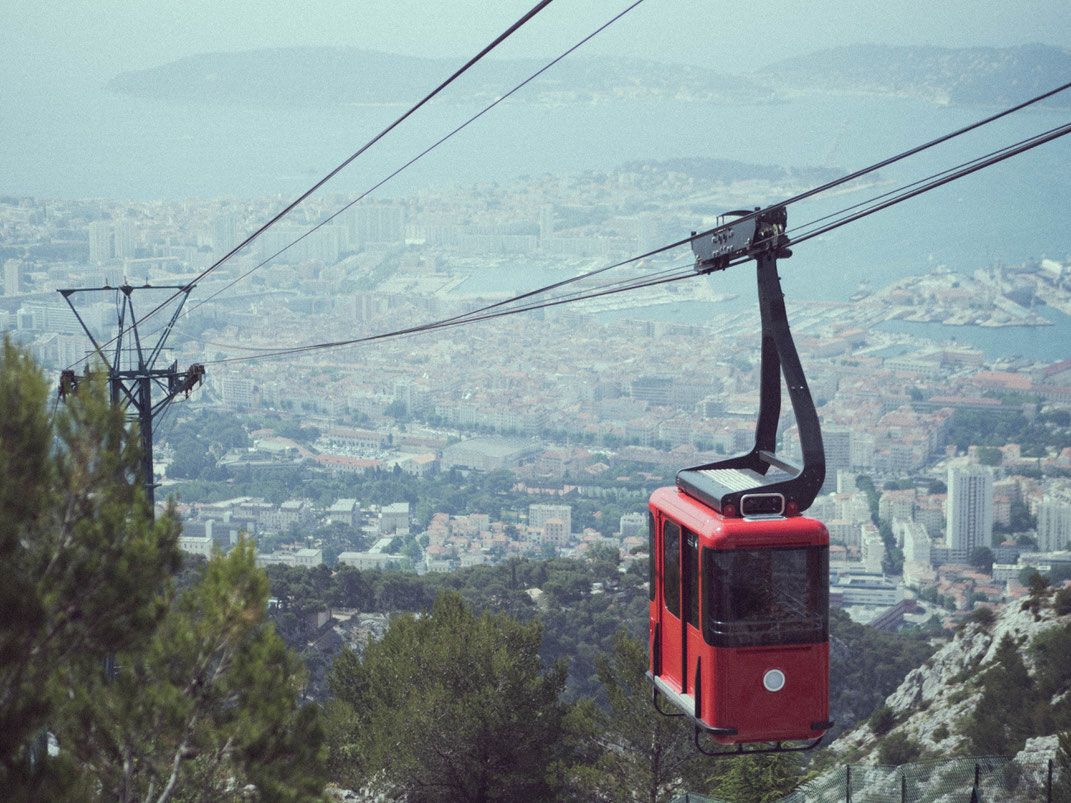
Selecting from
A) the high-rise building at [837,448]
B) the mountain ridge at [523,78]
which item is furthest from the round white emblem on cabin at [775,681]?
the mountain ridge at [523,78]

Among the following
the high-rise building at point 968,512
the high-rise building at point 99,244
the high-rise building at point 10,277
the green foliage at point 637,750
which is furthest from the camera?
the high-rise building at point 99,244

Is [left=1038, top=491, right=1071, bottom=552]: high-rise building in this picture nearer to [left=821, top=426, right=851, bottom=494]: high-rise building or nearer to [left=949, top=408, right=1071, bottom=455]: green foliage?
[left=949, top=408, right=1071, bottom=455]: green foliage

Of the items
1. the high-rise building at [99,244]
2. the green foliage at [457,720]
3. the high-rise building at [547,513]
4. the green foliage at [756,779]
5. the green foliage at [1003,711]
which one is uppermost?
the high-rise building at [99,244]

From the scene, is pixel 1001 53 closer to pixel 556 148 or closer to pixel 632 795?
pixel 556 148

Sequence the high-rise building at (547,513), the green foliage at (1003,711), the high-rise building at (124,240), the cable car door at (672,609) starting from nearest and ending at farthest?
1. the cable car door at (672,609)
2. the green foliage at (1003,711)
3. the high-rise building at (547,513)
4. the high-rise building at (124,240)

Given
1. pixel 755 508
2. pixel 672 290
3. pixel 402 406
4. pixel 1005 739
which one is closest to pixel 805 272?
pixel 672 290

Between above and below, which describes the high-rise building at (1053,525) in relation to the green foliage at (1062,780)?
below

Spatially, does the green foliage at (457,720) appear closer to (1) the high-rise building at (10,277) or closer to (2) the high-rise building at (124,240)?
(1) the high-rise building at (10,277)
